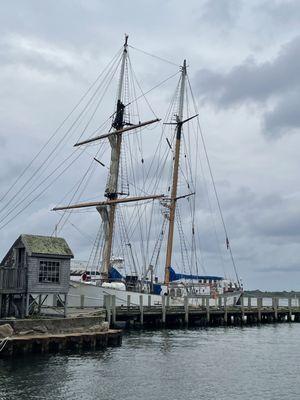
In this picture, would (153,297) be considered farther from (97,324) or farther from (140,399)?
(140,399)

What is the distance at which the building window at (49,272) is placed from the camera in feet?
120

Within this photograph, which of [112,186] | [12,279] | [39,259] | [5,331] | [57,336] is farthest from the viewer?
[112,186]

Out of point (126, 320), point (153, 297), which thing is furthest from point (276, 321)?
point (126, 320)

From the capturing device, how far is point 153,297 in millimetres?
60688

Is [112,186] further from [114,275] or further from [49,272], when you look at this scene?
[49,272]

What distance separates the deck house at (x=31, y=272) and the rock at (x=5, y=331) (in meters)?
4.13

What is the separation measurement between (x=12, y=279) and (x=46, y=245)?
9.90 feet

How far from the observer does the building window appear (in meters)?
36.7

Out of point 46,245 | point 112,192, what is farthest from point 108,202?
point 46,245

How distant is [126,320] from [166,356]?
16.3 m

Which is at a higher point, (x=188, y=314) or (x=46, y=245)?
(x=46, y=245)

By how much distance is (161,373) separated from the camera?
29.2m

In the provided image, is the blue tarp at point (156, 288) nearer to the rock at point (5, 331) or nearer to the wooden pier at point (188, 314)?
the wooden pier at point (188, 314)

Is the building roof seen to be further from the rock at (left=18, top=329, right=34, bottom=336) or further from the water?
the water
